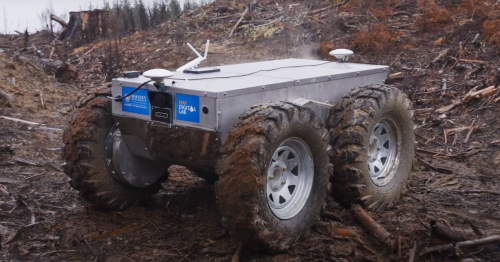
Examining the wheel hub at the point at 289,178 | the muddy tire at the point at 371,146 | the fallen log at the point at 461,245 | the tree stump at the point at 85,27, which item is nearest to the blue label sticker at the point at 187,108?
the wheel hub at the point at 289,178

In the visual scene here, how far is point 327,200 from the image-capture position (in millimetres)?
5691

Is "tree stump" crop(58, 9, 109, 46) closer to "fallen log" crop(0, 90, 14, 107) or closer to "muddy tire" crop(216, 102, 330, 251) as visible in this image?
"fallen log" crop(0, 90, 14, 107)

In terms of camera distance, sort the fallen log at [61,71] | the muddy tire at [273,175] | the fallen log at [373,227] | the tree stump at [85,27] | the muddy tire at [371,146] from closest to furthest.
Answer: the muddy tire at [273,175] → the fallen log at [373,227] → the muddy tire at [371,146] → the fallen log at [61,71] → the tree stump at [85,27]

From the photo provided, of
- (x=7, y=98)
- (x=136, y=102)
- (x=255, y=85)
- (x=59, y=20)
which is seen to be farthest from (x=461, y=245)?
(x=59, y=20)

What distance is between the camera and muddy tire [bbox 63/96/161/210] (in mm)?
5176


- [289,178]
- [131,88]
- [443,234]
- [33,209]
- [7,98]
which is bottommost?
[33,209]

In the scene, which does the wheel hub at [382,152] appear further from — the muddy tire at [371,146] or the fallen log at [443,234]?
the fallen log at [443,234]

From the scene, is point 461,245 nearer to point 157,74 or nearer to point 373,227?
point 373,227

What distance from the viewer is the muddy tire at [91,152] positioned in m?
5.18

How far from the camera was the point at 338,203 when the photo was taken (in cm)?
547

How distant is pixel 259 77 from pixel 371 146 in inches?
52.0

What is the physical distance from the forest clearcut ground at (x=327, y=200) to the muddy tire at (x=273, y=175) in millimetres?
261

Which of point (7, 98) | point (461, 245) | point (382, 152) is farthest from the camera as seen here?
point (7, 98)

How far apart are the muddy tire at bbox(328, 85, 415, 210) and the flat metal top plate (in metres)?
0.42
